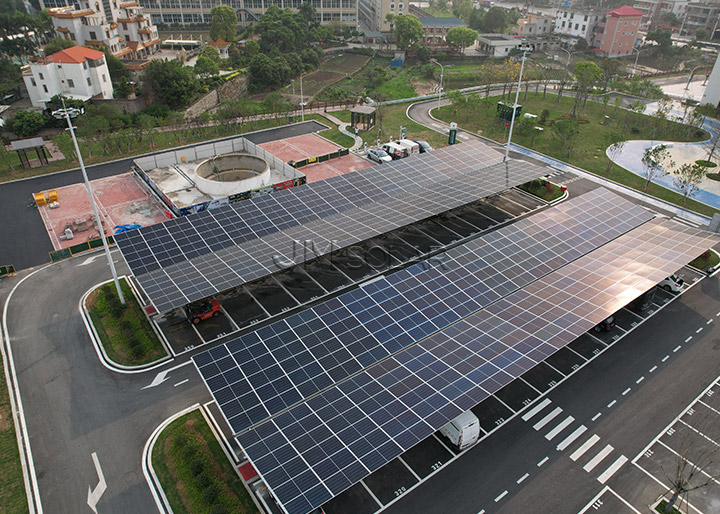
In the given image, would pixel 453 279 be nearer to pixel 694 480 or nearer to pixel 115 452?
pixel 694 480

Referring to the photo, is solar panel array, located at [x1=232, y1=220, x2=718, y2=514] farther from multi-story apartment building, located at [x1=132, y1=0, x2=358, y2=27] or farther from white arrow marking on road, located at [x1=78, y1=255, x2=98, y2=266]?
multi-story apartment building, located at [x1=132, y1=0, x2=358, y2=27]

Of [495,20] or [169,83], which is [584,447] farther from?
[495,20]

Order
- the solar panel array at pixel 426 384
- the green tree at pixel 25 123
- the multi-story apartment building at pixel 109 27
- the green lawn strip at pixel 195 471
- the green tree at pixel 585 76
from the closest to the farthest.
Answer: the solar panel array at pixel 426 384, the green lawn strip at pixel 195 471, the green tree at pixel 25 123, the green tree at pixel 585 76, the multi-story apartment building at pixel 109 27

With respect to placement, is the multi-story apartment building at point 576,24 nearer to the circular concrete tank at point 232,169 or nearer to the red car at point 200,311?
the circular concrete tank at point 232,169

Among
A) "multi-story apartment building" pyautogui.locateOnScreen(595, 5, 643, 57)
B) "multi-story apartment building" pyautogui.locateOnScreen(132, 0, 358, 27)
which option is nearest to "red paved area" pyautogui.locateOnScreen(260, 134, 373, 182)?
"multi-story apartment building" pyautogui.locateOnScreen(132, 0, 358, 27)

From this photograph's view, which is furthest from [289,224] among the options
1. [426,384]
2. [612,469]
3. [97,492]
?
[612,469]

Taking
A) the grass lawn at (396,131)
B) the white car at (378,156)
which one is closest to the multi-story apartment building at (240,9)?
the grass lawn at (396,131)

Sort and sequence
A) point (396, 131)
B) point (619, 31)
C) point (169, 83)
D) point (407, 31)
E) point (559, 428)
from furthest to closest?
point (619, 31)
point (407, 31)
point (169, 83)
point (396, 131)
point (559, 428)
